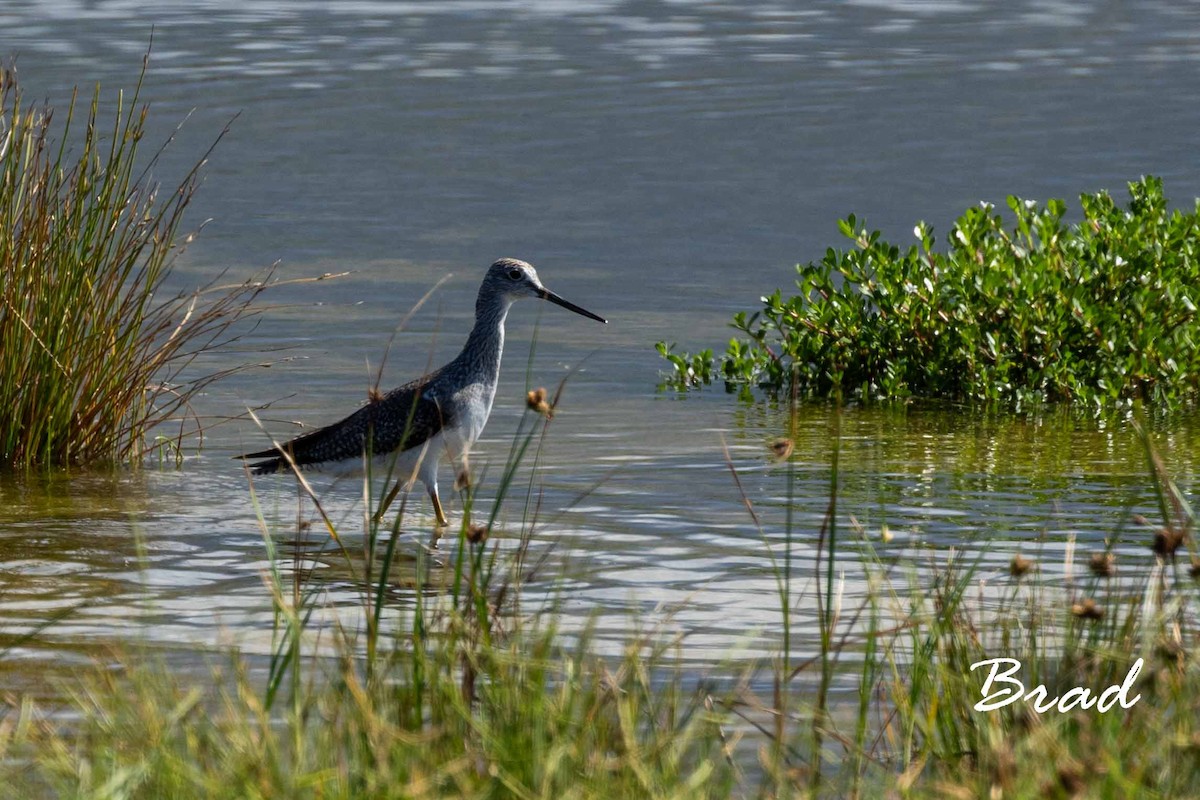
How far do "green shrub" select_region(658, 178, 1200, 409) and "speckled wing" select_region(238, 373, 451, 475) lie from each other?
3048mm

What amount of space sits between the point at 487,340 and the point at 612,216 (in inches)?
418

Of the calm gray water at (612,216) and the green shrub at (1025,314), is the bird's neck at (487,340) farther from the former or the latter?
the green shrub at (1025,314)

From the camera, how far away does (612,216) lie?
794 inches

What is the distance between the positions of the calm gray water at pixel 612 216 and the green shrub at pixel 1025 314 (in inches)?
18.5

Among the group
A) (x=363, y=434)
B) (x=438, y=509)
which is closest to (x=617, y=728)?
(x=438, y=509)

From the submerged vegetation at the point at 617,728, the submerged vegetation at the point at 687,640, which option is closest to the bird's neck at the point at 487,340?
the submerged vegetation at the point at 687,640

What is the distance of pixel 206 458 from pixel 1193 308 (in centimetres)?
591

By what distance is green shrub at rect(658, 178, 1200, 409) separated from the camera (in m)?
11.1

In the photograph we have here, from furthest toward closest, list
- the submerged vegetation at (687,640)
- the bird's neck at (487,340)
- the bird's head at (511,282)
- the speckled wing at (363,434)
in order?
the bird's head at (511,282) → the bird's neck at (487,340) → the speckled wing at (363,434) → the submerged vegetation at (687,640)

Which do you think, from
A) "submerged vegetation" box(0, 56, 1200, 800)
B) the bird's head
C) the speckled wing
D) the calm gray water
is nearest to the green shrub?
"submerged vegetation" box(0, 56, 1200, 800)

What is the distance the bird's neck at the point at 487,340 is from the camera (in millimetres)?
9586

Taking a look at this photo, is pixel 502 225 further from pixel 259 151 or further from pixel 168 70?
pixel 168 70

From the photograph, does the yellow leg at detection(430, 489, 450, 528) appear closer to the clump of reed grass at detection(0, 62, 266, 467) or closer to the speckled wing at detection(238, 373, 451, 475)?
the speckled wing at detection(238, 373, 451, 475)

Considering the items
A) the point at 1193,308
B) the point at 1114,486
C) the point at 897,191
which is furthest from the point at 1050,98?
the point at 1114,486
